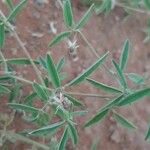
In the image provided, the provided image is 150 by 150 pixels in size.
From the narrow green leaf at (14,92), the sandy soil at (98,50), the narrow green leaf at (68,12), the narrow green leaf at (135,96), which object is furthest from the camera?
the sandy soil at (98,50)

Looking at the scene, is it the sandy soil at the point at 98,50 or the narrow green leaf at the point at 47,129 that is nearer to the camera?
the narrow green leaf at the point at 47,129

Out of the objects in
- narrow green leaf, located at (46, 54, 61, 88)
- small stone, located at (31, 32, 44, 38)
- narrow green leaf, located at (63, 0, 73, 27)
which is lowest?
narrow green leaf, located at (46, 54, 61, 88)

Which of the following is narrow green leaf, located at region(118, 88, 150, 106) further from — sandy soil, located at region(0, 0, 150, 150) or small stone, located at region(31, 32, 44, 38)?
small stone, located at region(31, 32, 44, 38)

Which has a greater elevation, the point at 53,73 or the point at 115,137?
the point at 53,73

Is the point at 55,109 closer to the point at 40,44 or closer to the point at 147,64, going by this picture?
the point at 40,44

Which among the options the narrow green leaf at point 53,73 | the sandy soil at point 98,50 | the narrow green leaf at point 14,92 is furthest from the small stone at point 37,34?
the narrow green leaf at point 53,73

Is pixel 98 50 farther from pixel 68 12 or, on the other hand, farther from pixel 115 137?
pixel 68 12

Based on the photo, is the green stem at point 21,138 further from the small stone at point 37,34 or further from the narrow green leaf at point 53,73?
the small stone at point 37,34

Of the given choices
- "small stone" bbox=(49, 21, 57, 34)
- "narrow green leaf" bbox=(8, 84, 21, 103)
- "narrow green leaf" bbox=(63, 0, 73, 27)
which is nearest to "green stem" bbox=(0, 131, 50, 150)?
"narrow green leaf" bbox=(8, 84, 21, 103)

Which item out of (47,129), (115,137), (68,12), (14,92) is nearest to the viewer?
(47,129)

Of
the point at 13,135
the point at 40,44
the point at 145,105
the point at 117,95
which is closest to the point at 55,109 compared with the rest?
the point at 117,95

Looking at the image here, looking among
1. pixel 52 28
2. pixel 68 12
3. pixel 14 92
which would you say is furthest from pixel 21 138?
pixel 52 28
